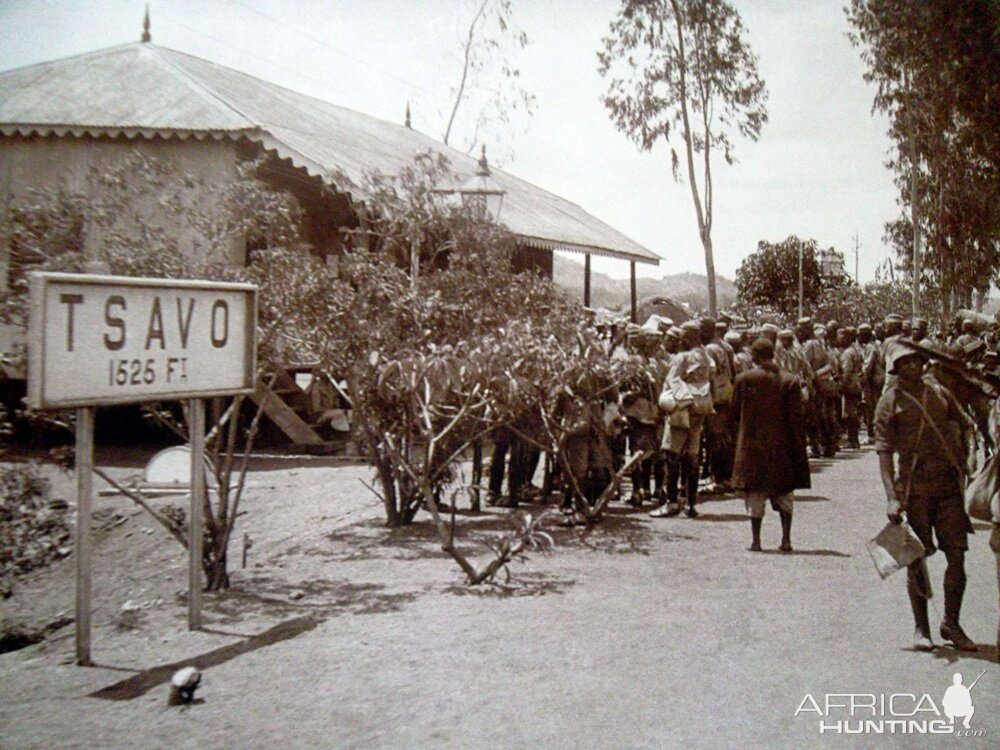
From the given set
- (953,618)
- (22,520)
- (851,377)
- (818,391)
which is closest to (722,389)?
(818,391)

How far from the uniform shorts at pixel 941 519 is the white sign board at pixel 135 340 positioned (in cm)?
383

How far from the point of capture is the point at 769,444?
8203 millimetres

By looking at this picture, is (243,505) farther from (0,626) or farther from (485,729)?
(485,729)

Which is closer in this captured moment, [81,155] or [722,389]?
[722,389]

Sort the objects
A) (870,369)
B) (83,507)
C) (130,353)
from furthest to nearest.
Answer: (870,369)
(83,507)
(130,353)

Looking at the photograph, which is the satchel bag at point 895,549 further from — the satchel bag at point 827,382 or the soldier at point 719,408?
the satchel bag at point 827,382

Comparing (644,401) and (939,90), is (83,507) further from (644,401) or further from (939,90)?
(644,401)

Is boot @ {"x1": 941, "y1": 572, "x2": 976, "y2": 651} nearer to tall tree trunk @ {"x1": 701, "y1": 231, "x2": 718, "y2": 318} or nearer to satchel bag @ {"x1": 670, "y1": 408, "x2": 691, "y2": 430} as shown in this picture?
satchel bag @ {"x1": 670, "y1": 408, "x2": 691, "y2": 430}

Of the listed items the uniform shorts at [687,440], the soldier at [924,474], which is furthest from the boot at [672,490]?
the soldier at [924,474]

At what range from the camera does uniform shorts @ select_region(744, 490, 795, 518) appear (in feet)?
26.9

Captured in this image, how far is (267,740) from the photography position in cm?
443

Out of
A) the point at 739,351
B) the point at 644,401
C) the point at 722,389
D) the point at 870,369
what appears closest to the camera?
the point at 644,401

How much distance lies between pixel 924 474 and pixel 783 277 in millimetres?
24187

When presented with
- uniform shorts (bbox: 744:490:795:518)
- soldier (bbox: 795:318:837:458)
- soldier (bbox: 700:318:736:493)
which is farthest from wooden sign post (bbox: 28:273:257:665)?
soldier (bbox: 795:318:837:458)
